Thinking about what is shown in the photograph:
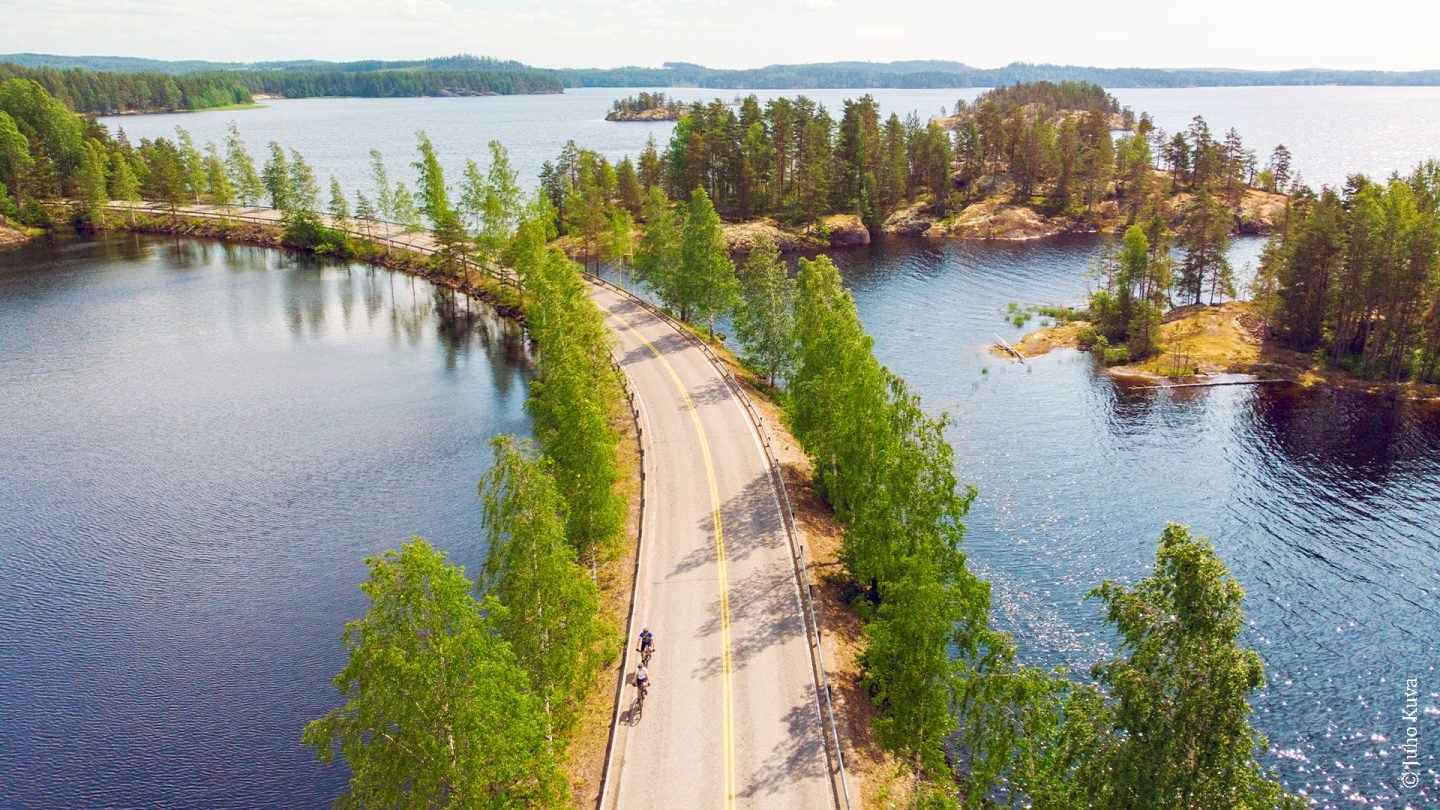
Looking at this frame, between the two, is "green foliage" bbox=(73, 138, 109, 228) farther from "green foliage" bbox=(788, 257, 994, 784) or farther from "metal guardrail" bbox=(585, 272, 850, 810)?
"green foliage" bbox=(788, 257, 994, 784)

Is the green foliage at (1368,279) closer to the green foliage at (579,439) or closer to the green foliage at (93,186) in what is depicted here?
the green foliage at (579,439)

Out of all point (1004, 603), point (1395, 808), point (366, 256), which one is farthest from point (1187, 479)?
point (366, 256)

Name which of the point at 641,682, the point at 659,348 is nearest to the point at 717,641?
the point at 641,682

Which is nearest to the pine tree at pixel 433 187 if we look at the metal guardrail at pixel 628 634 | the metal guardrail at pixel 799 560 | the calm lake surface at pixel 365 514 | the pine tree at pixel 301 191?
the calm lake surface at pixel 365 514

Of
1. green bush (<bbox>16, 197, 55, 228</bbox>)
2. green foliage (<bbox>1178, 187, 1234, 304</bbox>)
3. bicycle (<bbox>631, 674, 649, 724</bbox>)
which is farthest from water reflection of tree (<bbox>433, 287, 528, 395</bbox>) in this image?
green bush (<bbox>16, 197, 55, 228</bbox>)

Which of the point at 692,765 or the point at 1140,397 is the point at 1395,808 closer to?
the point at 692,765

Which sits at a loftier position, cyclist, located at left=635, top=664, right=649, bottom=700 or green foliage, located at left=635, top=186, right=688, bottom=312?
green foliage, located at left=635, top=186, right=688, bottom=312
